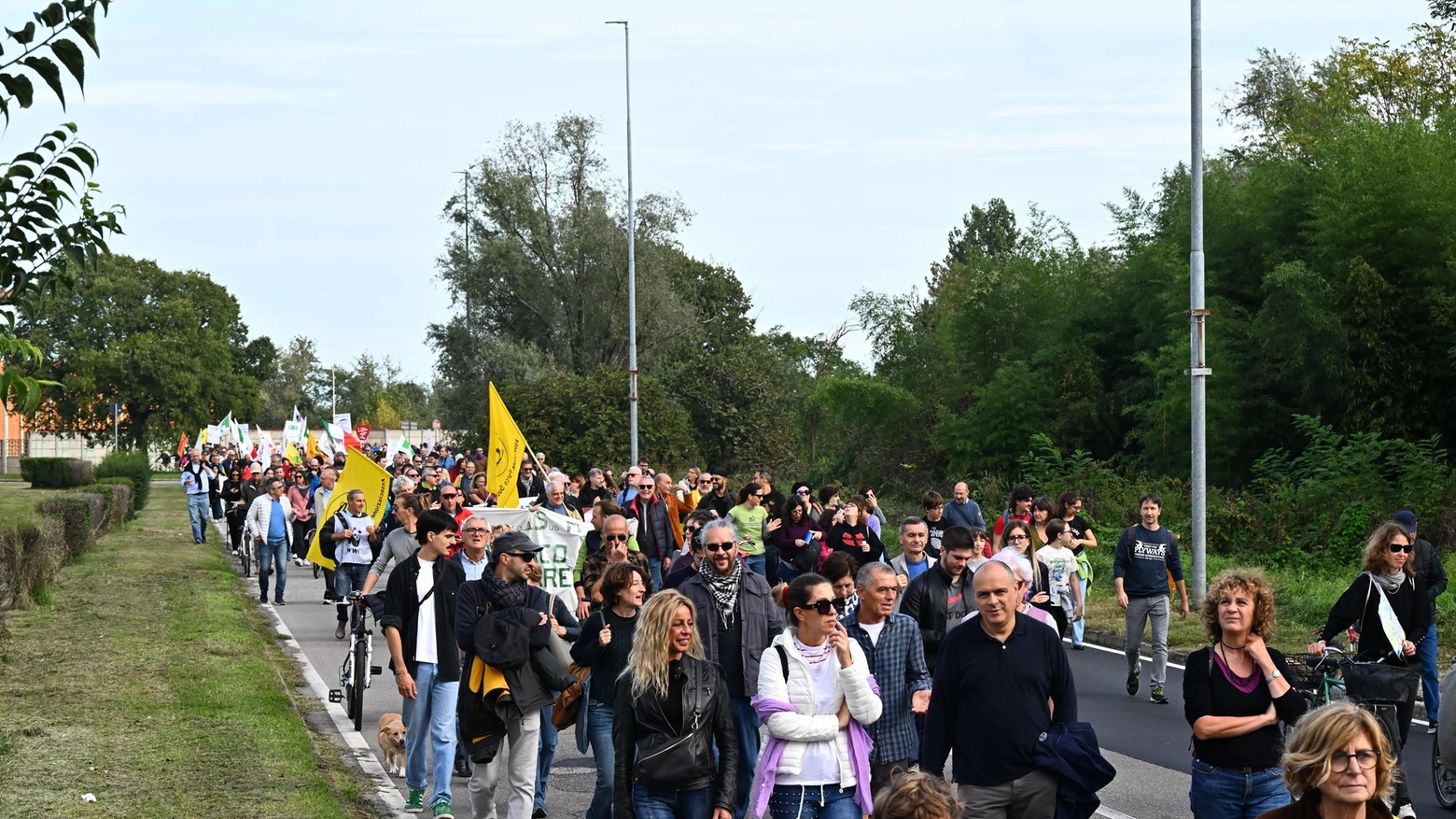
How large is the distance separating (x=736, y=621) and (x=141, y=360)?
9006 cm

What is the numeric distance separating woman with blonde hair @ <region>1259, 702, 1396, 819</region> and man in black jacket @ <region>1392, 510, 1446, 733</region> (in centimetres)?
621

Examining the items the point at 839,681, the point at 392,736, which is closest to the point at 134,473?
the point at 392,736

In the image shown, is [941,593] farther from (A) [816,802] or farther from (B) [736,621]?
(A) [816,802]

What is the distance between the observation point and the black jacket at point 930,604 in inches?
386

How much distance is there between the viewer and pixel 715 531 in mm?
8984

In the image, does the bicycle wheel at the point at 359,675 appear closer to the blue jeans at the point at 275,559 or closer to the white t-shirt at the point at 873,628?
the white t-shirt at the point at 873,628

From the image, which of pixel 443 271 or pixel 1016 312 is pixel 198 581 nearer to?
pixel 1016 312

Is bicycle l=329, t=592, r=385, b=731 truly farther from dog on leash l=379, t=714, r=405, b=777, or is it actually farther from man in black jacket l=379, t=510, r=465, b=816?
man in black jacket l=379, t=510, r=465, b=816

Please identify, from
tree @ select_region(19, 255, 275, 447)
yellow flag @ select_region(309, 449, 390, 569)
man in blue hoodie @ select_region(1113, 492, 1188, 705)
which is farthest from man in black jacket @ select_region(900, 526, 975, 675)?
tree @ select_region(19, 255, 275, 447)

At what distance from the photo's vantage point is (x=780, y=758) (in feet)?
22.1

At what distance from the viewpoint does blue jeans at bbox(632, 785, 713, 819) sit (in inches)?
264

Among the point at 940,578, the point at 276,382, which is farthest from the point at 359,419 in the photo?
the point at 940,578

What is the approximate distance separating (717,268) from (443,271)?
34.0 metres

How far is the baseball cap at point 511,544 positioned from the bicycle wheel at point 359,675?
437cm
